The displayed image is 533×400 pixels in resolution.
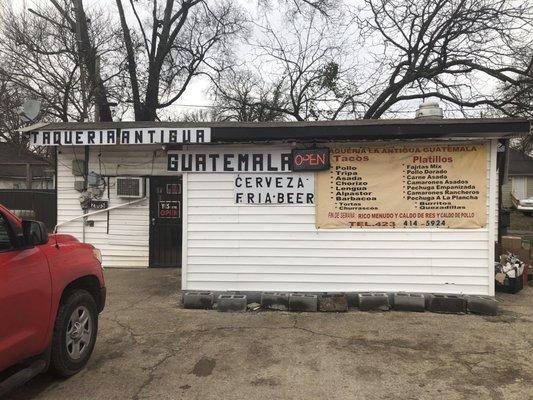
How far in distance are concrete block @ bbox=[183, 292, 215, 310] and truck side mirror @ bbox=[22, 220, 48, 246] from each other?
11.4ft

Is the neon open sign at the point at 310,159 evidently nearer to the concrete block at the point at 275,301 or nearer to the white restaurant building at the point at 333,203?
the white restaurant building at the point at 333,203

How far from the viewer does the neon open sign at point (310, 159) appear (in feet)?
23.4

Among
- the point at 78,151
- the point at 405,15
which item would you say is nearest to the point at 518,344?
the point at 78,151

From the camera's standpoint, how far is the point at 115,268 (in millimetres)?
10508

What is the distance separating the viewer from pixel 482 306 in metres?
6.71

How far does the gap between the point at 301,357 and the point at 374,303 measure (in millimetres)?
2166

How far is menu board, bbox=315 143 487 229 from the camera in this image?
22.8 feet

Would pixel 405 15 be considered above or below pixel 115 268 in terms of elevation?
above

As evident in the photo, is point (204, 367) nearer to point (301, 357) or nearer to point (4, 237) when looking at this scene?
point (301, 357)

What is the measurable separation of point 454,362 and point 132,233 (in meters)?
7.45

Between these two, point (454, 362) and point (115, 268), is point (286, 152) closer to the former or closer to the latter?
point (454, 362)

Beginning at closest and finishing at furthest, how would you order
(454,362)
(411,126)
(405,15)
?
(454,362) < (411,126) < (405,15)

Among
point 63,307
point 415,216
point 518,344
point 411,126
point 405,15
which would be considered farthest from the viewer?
point 405,15

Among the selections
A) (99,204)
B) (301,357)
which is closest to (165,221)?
(99,204)
